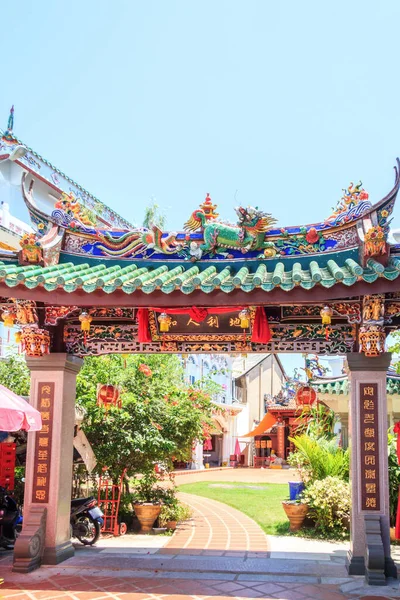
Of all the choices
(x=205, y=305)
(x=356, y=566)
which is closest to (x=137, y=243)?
(x=205, y=305)

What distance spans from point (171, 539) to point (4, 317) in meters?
4.91

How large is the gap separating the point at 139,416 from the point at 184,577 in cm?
404

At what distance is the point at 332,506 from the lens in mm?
10078

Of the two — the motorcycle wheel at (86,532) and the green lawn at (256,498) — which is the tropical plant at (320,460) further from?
the motorcycle wheel at (86,532)

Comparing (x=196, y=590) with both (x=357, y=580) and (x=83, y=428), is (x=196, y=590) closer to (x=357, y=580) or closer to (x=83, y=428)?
(x=357, y=580)

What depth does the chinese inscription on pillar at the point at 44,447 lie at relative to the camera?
789cm

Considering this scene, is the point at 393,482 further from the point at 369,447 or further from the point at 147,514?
the point at 147,514

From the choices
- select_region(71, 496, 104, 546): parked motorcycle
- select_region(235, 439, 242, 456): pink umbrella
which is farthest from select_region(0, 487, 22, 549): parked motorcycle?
select_region(235, 439, 242, 456): pink umbrella

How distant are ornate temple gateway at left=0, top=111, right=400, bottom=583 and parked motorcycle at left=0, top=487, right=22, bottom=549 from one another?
1289 mm

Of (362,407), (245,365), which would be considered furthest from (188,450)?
(245,365)

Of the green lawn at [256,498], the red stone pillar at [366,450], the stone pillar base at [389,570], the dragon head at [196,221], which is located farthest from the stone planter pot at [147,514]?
the dragon head at [196,221]

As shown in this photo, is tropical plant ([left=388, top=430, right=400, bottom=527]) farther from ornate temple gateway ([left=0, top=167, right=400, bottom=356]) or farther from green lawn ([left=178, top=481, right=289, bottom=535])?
ornate temple gateway ([left=0, top=167, right=400, bottom=356])

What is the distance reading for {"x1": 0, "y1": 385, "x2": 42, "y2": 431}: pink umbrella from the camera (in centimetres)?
554

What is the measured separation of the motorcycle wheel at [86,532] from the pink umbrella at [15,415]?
3484 millimetres
